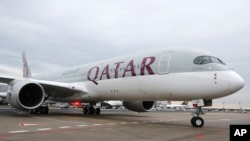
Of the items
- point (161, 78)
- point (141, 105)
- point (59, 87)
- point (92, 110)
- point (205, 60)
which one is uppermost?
point (205, 60)

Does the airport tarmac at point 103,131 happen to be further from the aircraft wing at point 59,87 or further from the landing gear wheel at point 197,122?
the aircraft wing at point 59,87

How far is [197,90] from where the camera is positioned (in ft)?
36.2

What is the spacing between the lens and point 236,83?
34.6ft

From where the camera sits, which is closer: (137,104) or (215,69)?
(215,69)

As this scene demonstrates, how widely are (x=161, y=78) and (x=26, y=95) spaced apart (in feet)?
26.5

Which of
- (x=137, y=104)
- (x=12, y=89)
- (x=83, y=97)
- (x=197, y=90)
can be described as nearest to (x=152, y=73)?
(x=197, y=90)

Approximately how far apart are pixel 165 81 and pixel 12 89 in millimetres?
8519

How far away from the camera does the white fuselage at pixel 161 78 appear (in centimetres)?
1080

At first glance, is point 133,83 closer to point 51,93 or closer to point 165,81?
point 165,81

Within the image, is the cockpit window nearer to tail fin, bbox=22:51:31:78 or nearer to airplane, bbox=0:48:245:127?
airplane, bbox=0:48:245:127

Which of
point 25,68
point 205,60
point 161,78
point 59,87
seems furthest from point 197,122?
point 25,68

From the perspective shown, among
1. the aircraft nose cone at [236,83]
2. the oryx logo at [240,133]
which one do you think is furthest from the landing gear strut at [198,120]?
the oryx logo at [240,133]

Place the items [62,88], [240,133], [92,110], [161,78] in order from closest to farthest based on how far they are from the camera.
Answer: [240,133] → [161,78] → [62,88] → [92,110]

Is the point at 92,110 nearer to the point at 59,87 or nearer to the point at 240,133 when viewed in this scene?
the point at 59,87
